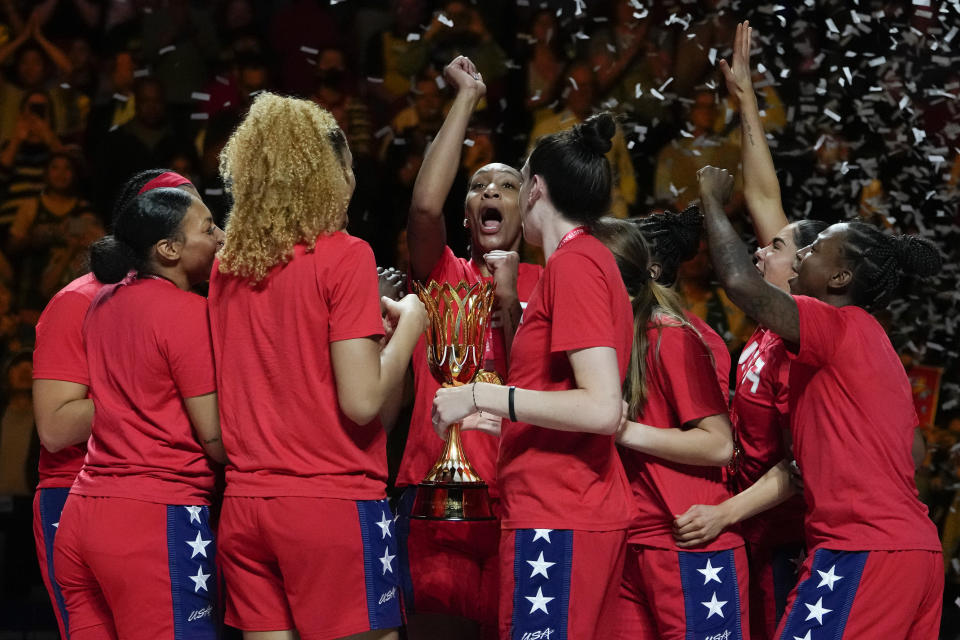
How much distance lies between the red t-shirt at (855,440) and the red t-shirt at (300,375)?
1035mm

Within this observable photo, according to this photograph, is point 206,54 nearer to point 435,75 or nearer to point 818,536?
point 435,75

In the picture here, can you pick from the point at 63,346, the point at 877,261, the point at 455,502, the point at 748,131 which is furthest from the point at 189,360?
the point at 748,131

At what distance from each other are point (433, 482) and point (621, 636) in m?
0.61

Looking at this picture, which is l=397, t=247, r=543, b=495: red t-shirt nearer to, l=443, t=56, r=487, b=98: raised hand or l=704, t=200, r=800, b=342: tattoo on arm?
l=443, t=56, r=487, b=98: raised hand

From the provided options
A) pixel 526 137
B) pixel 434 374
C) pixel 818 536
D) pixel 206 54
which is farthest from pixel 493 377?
pixel 206 54

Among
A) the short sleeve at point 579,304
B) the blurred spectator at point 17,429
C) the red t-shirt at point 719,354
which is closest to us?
the short sleeve at point 579,304

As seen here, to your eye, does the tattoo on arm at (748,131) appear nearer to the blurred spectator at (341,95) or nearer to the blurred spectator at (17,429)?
the blurred spectator at (341,95)

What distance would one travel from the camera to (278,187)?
2174mm

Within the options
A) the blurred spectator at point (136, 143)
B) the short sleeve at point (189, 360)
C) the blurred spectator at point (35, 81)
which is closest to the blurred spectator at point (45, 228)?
the blurred spectator at point (136, 143)

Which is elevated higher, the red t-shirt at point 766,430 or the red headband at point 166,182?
the red headband at point 166,182

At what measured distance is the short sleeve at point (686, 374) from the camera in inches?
97.7

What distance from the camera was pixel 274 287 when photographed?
2.15 m

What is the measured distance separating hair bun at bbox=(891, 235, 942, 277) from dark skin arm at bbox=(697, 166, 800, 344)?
1.59ft

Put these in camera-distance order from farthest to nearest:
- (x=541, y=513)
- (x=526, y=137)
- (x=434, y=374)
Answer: (x=526, y=137), (x=434, y=374), (x=541, y=513)
